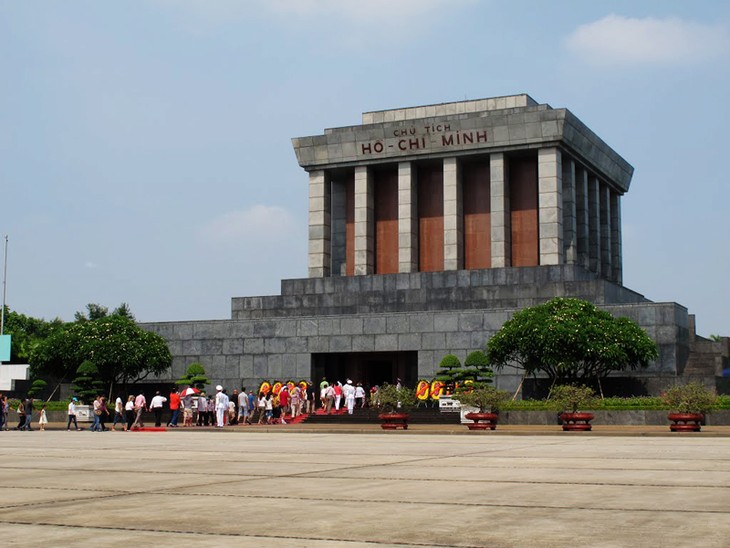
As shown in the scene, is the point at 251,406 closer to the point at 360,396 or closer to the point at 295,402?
the point at 295,402

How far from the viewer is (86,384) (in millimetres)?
47812

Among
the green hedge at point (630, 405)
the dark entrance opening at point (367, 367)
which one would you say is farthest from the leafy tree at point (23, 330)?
the green hedge at point (630, 405)

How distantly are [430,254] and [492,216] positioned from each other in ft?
15.5

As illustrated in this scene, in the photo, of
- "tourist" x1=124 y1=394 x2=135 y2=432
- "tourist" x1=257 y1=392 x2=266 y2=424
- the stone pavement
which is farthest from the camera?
"tourist" x1=257 y1=392 x2=266 y2=424

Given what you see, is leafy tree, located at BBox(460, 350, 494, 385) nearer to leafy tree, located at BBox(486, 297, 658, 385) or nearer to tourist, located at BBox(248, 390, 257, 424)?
leafy tree, located at BBox(486, 297, 658, 385)

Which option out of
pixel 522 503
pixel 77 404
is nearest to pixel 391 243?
pixel 77 404

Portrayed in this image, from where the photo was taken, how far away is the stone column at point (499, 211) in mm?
54375

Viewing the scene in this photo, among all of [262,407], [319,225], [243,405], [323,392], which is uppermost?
[319,225]

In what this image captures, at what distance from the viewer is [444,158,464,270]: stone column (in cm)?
5525

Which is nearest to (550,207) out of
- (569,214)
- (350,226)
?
(569,214)

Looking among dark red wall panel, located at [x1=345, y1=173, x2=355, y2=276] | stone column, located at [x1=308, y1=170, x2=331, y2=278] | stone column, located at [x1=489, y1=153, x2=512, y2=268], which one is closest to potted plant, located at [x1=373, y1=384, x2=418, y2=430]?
stone column, located at [x1=489, y1=153, x2=512, y2=268]

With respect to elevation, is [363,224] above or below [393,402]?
above

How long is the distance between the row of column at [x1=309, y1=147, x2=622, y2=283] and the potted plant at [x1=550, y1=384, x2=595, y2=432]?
62.1 ft

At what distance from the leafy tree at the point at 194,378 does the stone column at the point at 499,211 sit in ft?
53.6
